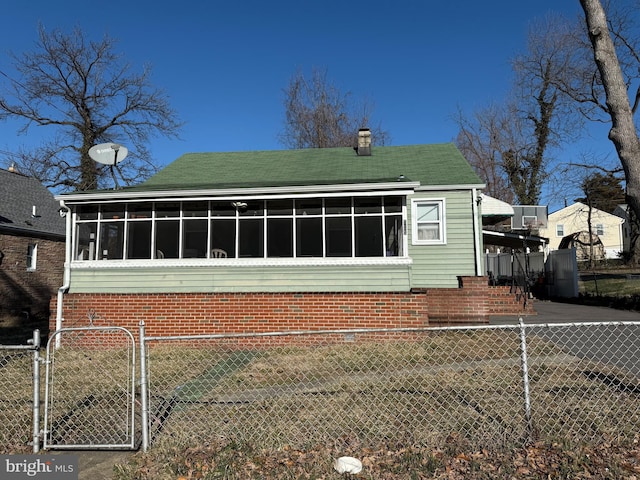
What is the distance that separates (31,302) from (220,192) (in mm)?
12868

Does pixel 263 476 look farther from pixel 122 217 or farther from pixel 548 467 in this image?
pixel 122 217

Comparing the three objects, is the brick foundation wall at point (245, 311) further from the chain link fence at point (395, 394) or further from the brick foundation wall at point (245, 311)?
the chain link fence at point (395, 394)

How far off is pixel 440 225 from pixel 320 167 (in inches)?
172

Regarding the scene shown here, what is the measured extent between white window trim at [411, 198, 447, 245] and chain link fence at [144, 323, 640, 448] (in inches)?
A: 144

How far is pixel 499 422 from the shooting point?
4188 mm

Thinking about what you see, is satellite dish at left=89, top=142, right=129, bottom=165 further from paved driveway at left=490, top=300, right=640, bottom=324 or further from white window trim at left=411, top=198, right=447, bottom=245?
paved driveway at left=490, top=300, right=640, bottom=324

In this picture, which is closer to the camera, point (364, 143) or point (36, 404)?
point (36, 404)

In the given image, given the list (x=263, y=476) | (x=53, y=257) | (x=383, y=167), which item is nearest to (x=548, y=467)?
(x=263, y=476)

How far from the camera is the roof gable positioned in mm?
17578

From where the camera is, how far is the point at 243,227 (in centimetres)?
1412

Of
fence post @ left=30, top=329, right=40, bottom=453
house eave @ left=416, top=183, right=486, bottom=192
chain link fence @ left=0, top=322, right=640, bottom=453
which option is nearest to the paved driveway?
chain link fence @ left=0, top=322, right=640, bottom=453

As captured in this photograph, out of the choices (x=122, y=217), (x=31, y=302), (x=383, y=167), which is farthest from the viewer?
(x=31, y=302)

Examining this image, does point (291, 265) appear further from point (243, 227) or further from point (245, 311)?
point (243, 227)

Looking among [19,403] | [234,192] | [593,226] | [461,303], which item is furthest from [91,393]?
[593,226]
